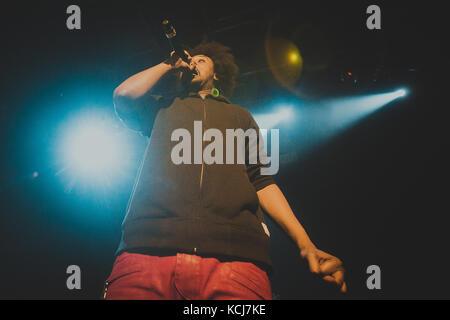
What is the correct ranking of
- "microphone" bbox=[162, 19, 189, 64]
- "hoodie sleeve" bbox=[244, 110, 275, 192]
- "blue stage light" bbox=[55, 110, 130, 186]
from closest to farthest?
"microphone" bbox=[162, 19, 189, 64], "hoodie sleeve" bbox=[244, 110, 275, 192], "blue stage light" bbox=[55, 110, 130, 186]

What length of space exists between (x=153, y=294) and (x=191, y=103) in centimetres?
93

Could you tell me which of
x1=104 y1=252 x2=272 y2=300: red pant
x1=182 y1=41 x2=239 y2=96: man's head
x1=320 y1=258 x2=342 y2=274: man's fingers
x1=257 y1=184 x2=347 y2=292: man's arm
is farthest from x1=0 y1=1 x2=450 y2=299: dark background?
x1=320 y1=258 x2=342 y2=274: man's fingers

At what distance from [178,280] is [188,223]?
0.62ft

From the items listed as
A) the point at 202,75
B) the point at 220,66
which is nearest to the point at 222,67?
the point at 220,66

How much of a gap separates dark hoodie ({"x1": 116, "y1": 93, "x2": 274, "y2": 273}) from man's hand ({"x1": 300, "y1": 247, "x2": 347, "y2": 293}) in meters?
0.17

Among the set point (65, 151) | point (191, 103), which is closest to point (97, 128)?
point (65, 151)

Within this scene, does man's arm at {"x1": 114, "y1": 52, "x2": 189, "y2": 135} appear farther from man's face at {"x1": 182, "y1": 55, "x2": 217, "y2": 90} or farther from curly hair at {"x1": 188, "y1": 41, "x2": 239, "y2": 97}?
curly hair at {"x1": 188, "y1": 41, "x2": 239, "y2": 97}

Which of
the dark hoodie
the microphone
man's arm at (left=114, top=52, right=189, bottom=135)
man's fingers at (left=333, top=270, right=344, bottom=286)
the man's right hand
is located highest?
the microphone

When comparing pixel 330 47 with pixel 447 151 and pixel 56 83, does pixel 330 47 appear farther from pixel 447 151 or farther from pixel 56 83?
pixel 56 83

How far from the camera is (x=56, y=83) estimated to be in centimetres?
294

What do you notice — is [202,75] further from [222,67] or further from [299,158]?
[299,158]

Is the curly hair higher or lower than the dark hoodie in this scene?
higher

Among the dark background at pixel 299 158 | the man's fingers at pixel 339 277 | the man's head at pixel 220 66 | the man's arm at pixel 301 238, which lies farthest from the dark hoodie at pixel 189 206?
the dark background at pixel 299 158

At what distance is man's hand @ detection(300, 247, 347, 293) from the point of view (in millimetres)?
903
